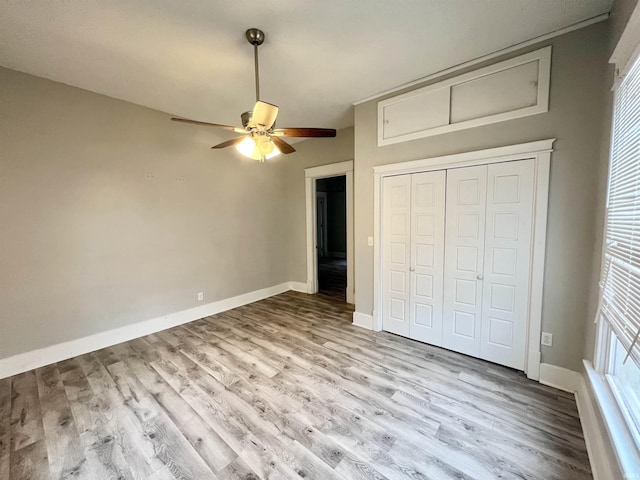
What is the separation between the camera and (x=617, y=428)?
125cm

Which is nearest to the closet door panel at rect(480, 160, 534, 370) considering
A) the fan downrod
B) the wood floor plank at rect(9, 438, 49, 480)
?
the fan downrod

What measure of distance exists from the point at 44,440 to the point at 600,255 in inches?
158

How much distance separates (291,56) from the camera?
89.1 inches

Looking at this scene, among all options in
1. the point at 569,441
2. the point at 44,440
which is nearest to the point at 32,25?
the point at 44,440

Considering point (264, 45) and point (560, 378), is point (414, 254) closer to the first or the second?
point (560, 378)

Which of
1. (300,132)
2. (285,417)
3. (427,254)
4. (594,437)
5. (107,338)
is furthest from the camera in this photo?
(107,338)

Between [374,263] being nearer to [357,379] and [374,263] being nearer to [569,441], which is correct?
[357,379]

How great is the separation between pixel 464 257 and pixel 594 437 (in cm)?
148

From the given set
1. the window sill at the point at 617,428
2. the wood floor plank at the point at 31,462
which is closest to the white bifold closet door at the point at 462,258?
the window sill at the point at 617,428

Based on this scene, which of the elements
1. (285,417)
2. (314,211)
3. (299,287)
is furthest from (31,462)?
(314,211)

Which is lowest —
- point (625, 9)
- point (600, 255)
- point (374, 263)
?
point (374, 263)

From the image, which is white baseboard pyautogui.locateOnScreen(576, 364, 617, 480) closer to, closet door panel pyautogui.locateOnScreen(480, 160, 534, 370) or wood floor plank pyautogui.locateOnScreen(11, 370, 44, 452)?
closet door panel pyautogui.locateOnScreen(480, 160, 534, 370)

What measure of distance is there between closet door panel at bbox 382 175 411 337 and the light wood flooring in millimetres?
337

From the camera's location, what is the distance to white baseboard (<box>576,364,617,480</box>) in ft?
4.18
